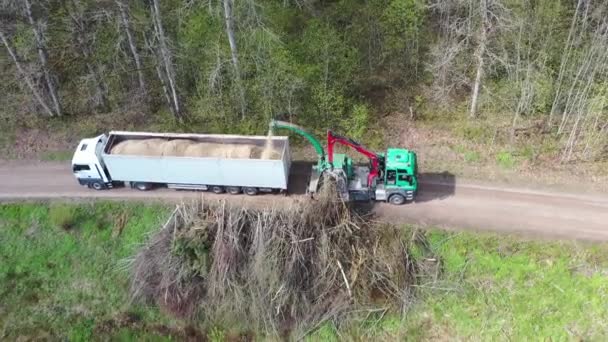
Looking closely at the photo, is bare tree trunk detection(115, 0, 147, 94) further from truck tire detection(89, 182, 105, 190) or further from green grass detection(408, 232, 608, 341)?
green grass detection(408, 232, 608, 341)

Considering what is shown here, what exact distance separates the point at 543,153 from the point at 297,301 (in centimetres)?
1666

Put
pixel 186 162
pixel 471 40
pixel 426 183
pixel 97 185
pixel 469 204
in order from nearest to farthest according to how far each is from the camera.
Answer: pixel 186 162 → pixel 469 204 → pixel 426 183 → pixel 97 185 → pixel 471 40

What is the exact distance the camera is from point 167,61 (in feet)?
100

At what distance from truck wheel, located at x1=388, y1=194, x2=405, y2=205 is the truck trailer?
18.1 feet

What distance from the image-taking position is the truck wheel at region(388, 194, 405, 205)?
27.6m

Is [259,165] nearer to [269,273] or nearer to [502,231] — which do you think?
[269,273]

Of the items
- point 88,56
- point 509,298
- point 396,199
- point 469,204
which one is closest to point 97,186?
point 88,56

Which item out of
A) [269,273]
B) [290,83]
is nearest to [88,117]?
[290,83]

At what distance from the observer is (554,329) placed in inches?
922

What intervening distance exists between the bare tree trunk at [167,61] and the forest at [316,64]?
11 cm

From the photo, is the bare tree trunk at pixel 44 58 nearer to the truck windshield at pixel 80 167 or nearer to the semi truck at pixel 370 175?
the truck windshield at pixel 80 167

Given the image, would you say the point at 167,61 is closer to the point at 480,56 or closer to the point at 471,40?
the point at 480,56

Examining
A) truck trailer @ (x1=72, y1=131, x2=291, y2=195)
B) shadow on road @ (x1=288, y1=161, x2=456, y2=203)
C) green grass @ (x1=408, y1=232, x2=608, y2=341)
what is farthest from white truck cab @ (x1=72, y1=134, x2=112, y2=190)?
green grass @ (x1=408, y1=232, x2=608, y2=341)

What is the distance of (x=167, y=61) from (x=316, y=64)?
8.49m
